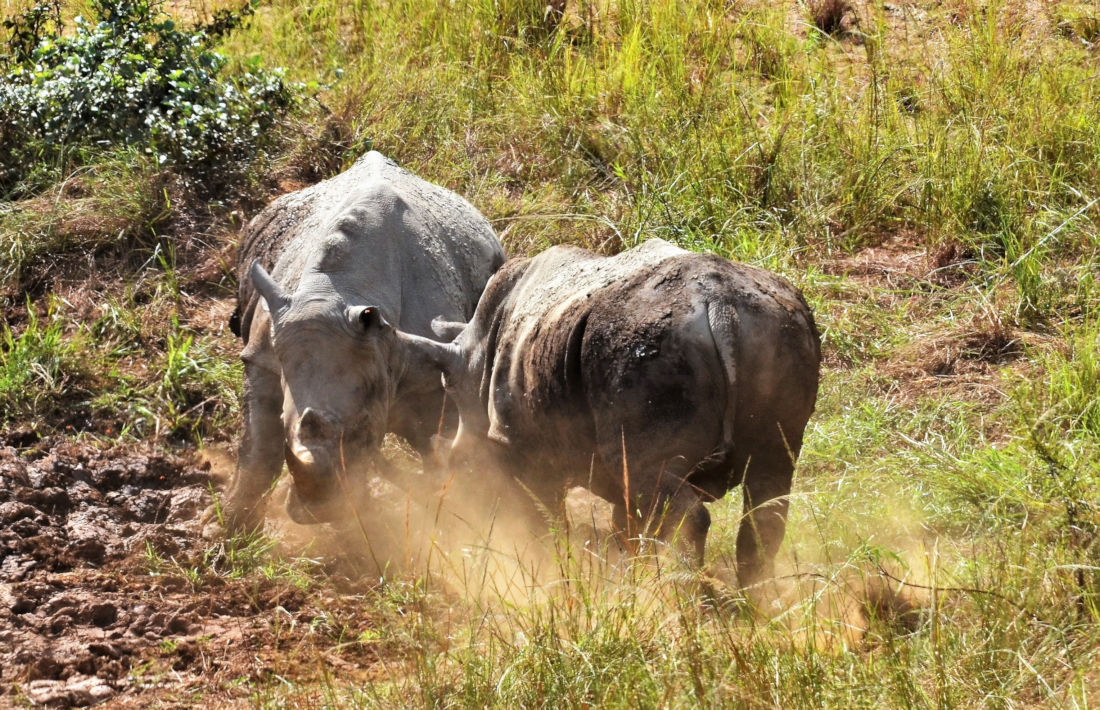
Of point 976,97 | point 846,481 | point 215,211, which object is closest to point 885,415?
point 846,481

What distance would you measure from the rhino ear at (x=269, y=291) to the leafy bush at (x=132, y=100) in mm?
3623

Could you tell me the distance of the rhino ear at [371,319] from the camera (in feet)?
18.0

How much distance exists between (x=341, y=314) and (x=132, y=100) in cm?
437

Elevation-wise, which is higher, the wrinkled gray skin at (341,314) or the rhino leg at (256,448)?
the wrinkled gray skin at (341,314)

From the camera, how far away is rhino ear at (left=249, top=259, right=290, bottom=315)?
5.61 m

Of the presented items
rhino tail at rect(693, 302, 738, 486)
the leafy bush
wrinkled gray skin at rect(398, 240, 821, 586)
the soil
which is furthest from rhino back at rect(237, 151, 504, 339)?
the leafy bush

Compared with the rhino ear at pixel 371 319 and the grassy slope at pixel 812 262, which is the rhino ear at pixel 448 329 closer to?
the rhino ear at pixel 371 319

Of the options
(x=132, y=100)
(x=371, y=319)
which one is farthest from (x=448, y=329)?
(x=132, y=100)

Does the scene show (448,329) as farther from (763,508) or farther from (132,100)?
(132,100)

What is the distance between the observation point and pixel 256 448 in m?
6.06

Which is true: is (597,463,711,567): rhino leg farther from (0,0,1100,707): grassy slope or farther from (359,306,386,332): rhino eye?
(359,306,386,332): rhino eye

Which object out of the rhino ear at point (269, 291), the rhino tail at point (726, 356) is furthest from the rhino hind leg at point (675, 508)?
the rhino ear at point (269, 291)

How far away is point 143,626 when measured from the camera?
17.2 ft

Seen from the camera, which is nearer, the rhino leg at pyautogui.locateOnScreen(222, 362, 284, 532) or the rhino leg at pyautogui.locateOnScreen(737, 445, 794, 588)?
the rhino leg at pyautogui.locateOnScreen(737, 445, 794, 588)
